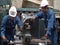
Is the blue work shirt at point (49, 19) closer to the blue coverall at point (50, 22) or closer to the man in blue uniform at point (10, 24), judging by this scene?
the blue coverall at point (50, 22)

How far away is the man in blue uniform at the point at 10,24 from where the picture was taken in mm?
6632

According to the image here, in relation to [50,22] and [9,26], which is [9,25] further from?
[50,22]

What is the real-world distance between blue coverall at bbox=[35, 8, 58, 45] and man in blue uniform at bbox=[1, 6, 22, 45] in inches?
21.8

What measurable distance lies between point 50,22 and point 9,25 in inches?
40.7

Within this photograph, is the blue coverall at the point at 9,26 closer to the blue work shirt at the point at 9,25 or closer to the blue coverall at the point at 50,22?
the blue work shirt at the point at 9,25

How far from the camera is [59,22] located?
7742 millimetres

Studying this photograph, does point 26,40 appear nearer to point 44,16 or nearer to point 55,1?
point 44,16

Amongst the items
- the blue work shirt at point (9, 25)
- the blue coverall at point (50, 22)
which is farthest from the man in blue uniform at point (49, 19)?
the blue work shirt at point (9, 25)

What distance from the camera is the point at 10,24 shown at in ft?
22.3

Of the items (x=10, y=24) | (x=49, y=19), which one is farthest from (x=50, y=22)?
(x=10, y=24)

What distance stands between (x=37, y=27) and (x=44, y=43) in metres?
1.34

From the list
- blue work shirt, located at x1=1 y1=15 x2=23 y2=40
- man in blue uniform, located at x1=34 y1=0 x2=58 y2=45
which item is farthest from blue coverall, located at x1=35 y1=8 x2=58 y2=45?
blue work shirt, located at x1=1 y1=15 x2=23 y2=40

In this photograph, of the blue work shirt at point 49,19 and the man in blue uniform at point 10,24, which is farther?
the man in blue uniform at point 10,24

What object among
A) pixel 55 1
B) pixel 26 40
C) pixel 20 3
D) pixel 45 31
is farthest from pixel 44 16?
pixel 20 3
